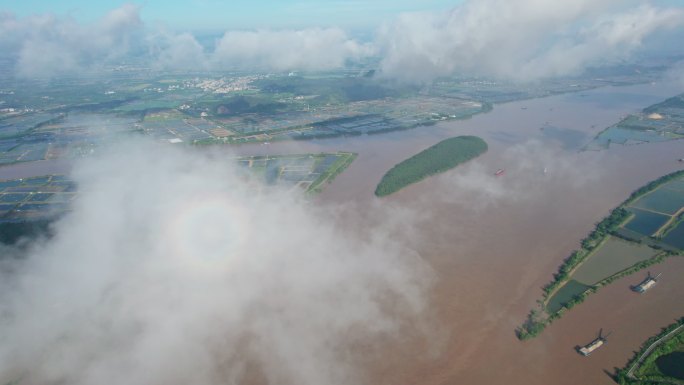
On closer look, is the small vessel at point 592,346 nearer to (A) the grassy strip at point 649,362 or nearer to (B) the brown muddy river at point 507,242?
(B) the brown muddy river at point 507,242

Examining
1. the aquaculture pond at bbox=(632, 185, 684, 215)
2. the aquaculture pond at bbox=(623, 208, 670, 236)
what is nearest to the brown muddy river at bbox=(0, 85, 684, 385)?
the aquaculture pond at bbox=(632, 185, 684, 215)

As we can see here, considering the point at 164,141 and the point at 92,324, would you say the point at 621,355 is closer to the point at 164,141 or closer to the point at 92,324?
the point at 92,324

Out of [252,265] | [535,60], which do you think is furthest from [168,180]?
[535,60]

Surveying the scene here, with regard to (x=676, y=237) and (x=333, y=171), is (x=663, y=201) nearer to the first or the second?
(x=676, y=237)

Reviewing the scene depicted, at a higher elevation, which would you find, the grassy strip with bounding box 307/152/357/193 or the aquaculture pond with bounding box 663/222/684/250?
the aquaculture pond with bounding box 663/222/684/250

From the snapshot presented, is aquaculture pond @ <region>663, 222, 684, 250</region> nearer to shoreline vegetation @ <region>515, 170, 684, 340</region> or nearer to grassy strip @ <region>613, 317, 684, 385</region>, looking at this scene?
shoreline vegetation @ <region>515, 170, 684, 340</region>

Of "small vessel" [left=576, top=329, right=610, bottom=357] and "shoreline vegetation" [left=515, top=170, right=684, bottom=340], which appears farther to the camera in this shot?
"shoreline vegetation" [left=515, top=170, right=684, bottom=340]

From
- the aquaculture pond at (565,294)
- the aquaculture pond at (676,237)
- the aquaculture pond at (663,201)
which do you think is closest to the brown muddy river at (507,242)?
the aquaculture pond at (565,294)
